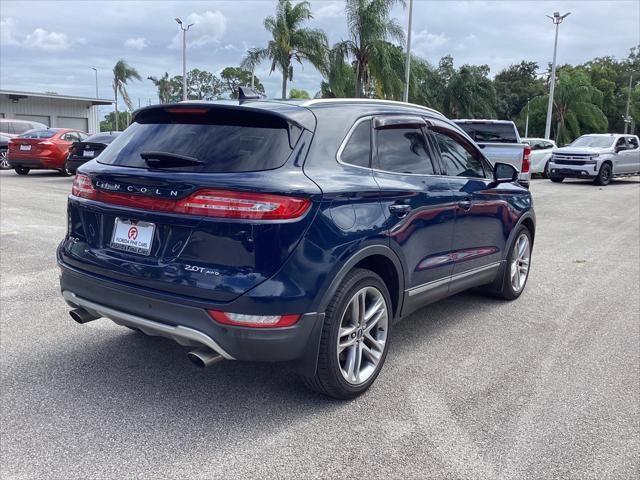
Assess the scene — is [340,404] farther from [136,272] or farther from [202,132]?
[202,132]

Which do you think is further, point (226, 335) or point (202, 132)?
point (202, 132)

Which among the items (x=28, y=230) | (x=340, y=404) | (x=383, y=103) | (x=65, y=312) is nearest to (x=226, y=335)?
(x=340, y=404)

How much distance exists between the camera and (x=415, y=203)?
404 cm

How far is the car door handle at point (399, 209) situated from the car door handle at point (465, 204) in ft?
2.71

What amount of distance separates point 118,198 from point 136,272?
444 millimetres

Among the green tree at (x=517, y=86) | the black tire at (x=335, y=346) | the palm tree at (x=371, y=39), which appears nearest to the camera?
the black tire at (x=335, y=346)

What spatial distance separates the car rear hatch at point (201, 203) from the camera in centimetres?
308

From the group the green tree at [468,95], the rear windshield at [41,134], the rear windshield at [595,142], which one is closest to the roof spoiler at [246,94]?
the rear windshield at [41,134]

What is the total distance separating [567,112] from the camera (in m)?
58.7

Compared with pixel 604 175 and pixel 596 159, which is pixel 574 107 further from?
pixel 596 159

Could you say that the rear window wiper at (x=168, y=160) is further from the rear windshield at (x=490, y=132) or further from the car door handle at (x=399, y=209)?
the rear windshield at (x=490, y=132)

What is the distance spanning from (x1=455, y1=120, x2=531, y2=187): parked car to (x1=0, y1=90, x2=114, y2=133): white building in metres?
34.8

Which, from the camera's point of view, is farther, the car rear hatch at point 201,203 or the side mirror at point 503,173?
the side mirror at point 503,173

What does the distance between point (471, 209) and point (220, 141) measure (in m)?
2.30
